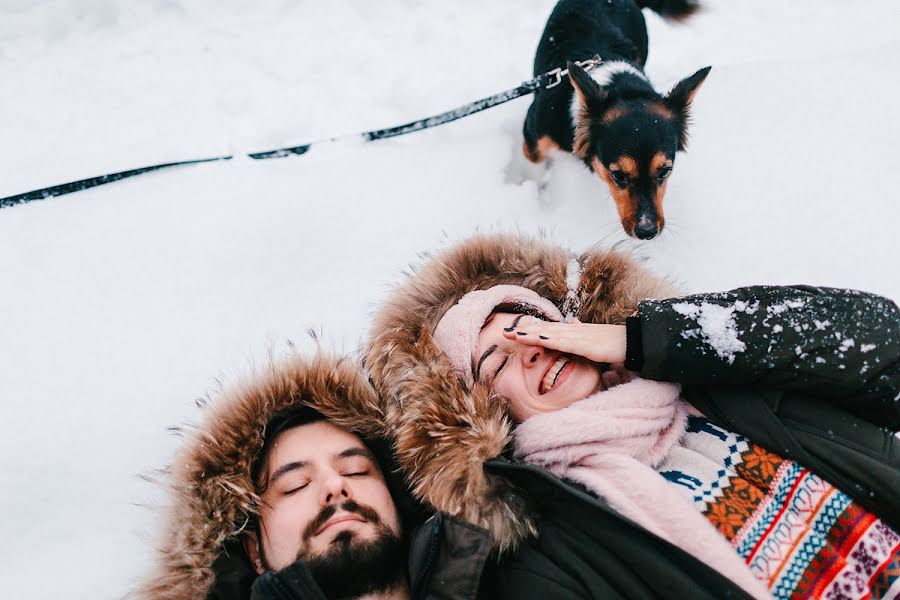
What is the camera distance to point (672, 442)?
1.69m

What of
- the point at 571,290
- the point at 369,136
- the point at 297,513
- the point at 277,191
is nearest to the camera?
the point at 297,513

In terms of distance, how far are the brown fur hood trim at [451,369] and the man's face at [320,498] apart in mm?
129

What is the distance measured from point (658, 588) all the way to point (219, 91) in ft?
10.6

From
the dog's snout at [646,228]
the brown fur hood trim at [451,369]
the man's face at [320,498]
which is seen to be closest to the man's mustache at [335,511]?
the man's face at [320,498]

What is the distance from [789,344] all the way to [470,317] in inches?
37.3

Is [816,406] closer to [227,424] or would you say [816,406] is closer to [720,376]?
[720,376]

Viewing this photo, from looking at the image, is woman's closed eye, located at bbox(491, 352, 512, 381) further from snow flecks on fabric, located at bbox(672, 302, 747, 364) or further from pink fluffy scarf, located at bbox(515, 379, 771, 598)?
snow flecks on fabric, located at bbox(672, 302, 747, 364)

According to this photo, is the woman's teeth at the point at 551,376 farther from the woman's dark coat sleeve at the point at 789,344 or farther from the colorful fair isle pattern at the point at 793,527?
the colorful fair isle pattern at the point at 793,527

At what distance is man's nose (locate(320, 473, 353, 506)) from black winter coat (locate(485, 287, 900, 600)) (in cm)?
42

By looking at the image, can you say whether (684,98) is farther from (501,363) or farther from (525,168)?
(501,363)

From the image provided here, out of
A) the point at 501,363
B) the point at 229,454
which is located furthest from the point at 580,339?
the point at 229,454

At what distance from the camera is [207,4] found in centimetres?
354

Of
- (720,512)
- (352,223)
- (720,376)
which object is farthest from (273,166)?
(720,512)

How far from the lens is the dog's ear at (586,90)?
253 centimetres
